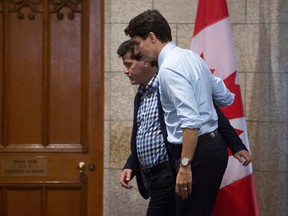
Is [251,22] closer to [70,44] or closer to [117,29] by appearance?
[117,29]

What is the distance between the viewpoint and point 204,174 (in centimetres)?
249

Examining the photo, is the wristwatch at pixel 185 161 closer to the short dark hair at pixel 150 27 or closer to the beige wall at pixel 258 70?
the short dark hair at pixel 150 27

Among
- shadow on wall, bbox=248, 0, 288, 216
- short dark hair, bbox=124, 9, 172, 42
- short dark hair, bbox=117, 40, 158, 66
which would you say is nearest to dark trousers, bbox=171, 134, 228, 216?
short dark hair, bbox=124, 9, 172, 42

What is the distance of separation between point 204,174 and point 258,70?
1.55 meters

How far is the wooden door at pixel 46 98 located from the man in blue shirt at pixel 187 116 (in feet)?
4.73

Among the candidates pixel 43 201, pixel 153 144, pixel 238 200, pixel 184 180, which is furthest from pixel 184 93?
pixel 43 201

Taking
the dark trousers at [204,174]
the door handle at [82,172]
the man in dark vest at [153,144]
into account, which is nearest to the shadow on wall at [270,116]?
the man in dark vest at [153,144]

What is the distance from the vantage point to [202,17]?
3.48 m

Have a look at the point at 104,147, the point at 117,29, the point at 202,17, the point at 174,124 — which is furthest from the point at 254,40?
the point at 174,124

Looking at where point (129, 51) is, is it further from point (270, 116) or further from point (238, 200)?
point (270, 116)

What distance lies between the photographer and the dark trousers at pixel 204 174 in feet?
8.14

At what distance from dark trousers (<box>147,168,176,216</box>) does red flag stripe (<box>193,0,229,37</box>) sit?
108 cm

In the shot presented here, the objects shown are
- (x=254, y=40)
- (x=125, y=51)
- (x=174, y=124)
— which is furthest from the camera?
(x=254, y=40)

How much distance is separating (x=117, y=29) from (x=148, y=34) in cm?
129
